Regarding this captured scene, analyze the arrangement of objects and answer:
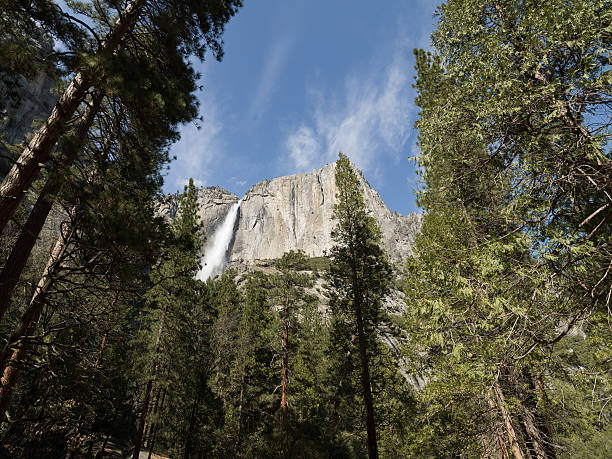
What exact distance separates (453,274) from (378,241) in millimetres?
9614

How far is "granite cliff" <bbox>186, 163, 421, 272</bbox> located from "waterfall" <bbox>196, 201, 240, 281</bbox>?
7.01 feet

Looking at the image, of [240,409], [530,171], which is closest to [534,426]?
[530,171]

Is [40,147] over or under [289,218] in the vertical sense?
under

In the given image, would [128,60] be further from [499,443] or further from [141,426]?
[141,426]

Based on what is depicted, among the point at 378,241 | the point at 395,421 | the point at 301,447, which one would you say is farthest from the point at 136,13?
the point at 301,447

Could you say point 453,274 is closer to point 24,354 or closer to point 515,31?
point 515,31

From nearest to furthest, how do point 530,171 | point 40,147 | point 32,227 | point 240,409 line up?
point 40,147 → point 32,227 → point 530,171 → point 240,409

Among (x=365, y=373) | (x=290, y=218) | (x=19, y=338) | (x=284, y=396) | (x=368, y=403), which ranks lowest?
(x=368, y=403)

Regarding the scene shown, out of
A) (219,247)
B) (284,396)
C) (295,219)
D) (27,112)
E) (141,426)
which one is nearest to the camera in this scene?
(141,426)

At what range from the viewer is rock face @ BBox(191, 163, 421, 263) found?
408 ft

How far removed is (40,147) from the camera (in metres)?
4.25

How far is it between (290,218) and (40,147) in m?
128

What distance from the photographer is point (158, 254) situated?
545 cm

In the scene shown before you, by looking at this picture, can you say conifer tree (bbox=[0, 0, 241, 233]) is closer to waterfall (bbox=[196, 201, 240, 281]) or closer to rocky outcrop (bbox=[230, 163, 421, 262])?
rocky outcrop (bbox=[230, 163, 421, 262])
